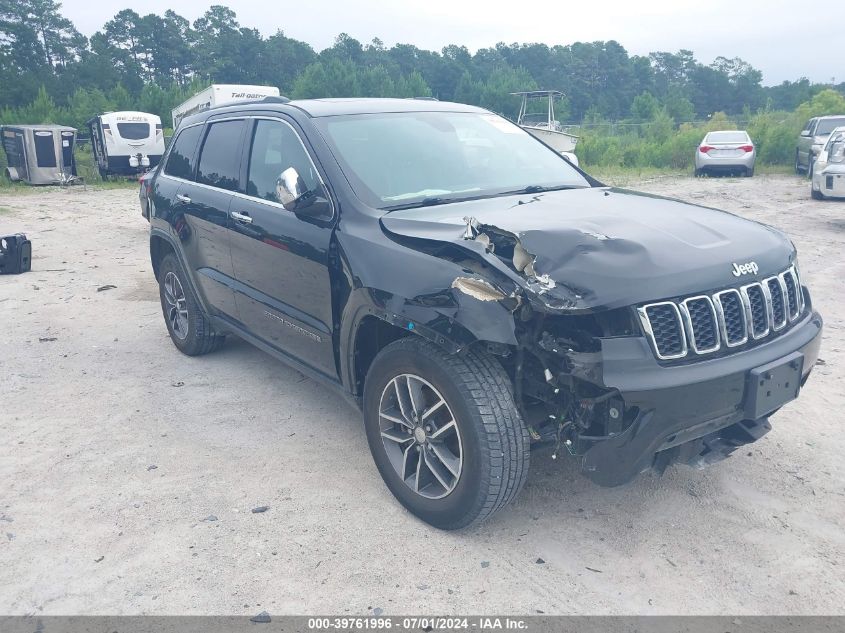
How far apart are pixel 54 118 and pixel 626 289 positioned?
39.4 m

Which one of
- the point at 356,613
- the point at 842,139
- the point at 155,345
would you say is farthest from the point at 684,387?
the point at 842,139

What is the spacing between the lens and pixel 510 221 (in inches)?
123

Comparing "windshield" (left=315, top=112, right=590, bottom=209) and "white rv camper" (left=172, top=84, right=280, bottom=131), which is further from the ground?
"white rv camper" (left=172, top=84, right=280, bottom=131)

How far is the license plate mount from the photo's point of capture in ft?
9.22

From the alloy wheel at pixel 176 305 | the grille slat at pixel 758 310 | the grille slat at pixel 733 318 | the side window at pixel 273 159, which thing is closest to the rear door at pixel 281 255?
the side window at pixel 273 159

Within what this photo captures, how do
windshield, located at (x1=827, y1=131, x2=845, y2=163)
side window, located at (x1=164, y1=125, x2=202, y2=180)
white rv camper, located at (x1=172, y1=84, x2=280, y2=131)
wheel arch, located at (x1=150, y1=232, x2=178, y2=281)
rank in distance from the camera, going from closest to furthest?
side window, located at (x1=164, y1=125, x2=202, y2=180), wheel arch, located at (x1=150, y1=232, x2=178, y2=281), windshield, located at (x1=827, y1=131, x2=845, y2=163), white rv camper, located at (x1=172, y1=84, x2=280, y2=131)

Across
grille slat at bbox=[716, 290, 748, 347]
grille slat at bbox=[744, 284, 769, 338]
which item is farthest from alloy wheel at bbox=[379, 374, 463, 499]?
grille slat at bbox=[744, 284, 769, 338]

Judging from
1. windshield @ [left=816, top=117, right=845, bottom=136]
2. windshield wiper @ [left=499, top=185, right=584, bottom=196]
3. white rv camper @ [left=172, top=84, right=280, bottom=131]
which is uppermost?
white rv camper @ [left=172, top=84, right=280, bottom=131]

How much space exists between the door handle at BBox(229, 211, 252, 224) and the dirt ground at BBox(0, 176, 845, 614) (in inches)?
49.4

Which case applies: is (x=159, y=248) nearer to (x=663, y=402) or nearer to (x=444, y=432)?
(x=444, y=432)

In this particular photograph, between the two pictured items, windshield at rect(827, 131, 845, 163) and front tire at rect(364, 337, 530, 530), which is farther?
windshield at rect(827, 131, 845, 163)

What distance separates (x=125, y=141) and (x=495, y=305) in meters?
22.4

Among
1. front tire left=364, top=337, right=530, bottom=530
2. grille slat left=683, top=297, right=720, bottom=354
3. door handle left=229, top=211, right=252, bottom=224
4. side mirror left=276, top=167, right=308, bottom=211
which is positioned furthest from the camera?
door handle left=229, top=211, right=252, bottom=224

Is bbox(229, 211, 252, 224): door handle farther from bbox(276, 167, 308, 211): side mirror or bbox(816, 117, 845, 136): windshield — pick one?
bbox(816, 117, 845, 136): windshield
